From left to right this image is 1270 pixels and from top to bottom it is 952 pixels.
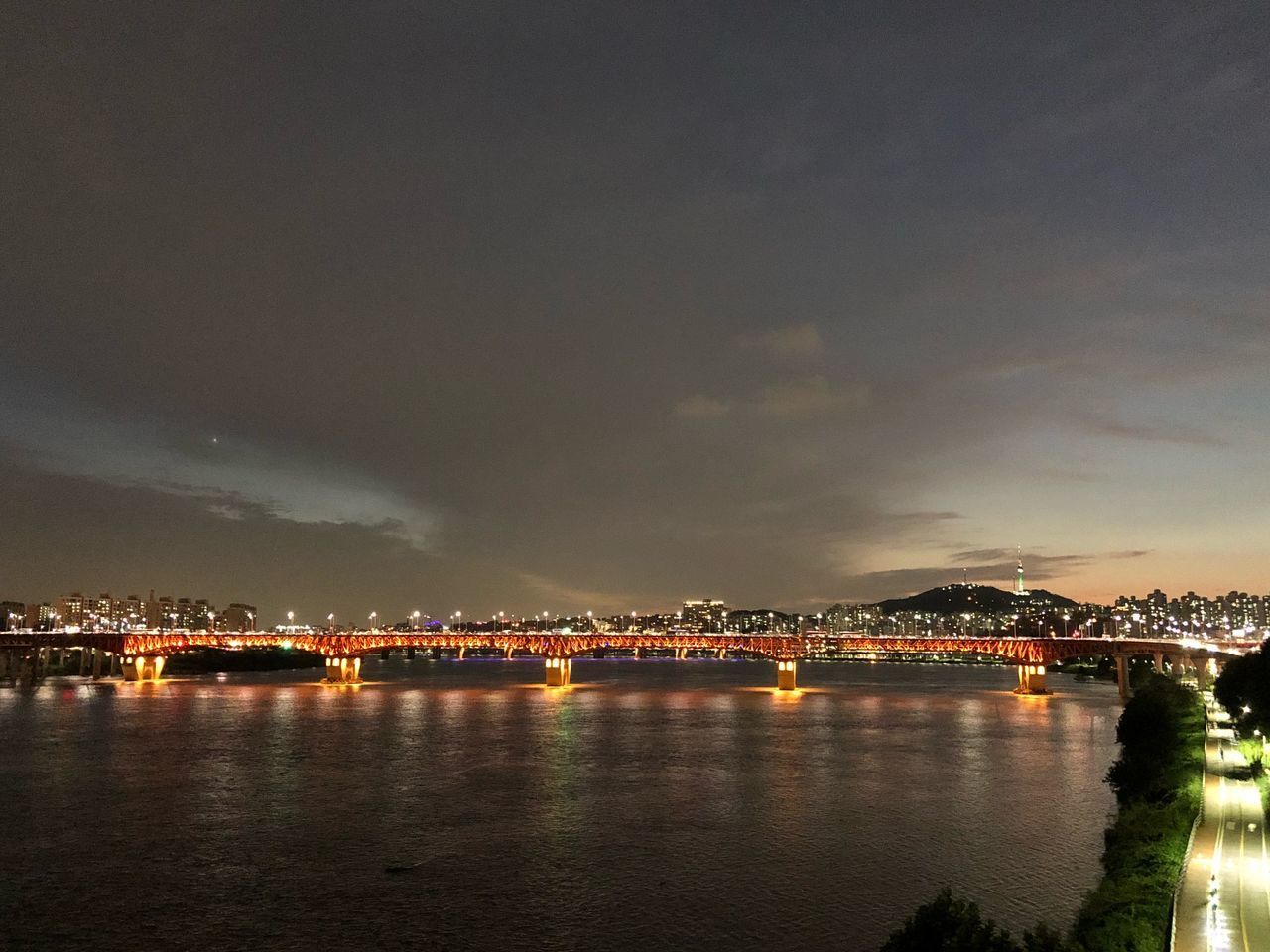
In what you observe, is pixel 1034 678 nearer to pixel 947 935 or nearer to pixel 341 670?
pixel 341 670

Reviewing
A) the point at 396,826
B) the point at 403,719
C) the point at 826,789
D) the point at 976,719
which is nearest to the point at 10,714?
the point at 403,719

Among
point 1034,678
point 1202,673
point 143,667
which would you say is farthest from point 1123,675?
point 143,667

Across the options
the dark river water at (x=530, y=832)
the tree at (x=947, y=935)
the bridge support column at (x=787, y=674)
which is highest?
the tree at (x=947, y=935)

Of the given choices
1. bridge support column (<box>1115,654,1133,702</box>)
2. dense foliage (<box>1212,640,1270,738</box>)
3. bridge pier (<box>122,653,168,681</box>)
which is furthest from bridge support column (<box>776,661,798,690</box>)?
bridge pier (<box>122,653,168,681</box>)

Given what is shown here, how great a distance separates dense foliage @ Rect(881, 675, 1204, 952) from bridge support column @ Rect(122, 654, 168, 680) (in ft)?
567

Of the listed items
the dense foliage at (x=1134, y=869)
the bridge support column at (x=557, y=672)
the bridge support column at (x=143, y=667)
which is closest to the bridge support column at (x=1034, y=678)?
the bridge support column at (x=557, y=672)

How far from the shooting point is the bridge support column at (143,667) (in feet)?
605

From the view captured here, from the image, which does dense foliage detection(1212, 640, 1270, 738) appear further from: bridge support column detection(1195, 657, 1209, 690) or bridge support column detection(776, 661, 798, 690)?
bridge support column detection(776, 661, 798, 690)

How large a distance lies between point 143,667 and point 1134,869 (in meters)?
190

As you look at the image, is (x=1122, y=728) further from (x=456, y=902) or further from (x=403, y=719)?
(x=403, y=719)

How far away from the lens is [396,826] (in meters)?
50.5

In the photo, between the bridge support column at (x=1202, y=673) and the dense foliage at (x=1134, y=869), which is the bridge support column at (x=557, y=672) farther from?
the dense foliage at (x=1134, y=869)

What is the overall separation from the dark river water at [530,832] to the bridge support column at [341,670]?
84.7 metres

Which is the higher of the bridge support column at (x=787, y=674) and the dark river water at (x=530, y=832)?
the dark river water at (x=530, y=832)
